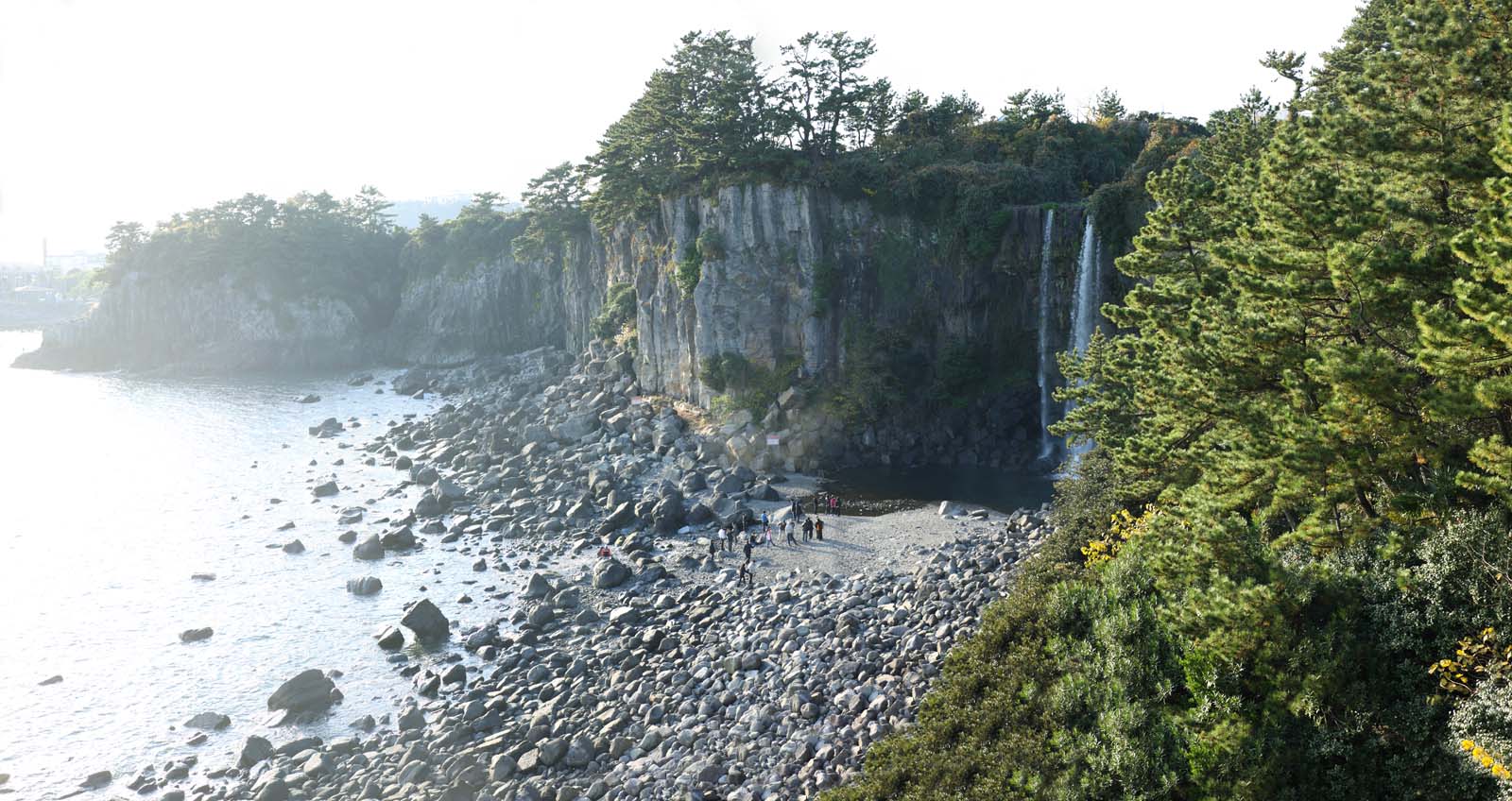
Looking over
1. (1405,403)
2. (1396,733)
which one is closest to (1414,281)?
(1405,403)

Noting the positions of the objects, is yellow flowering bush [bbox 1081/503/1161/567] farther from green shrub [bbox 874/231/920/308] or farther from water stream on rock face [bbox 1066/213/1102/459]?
green shrub [bbox 874/231/920/308]

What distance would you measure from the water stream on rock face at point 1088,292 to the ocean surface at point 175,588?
31315mm

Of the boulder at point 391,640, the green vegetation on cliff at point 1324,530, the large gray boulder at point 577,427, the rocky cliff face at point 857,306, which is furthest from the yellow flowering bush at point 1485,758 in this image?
the large gray boulder at point 577,427

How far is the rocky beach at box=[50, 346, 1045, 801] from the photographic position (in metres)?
21.4

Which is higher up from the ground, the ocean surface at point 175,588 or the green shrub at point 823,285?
the green shrub at point 823,285

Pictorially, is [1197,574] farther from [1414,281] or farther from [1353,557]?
[1414,281]

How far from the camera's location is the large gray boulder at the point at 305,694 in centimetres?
2680

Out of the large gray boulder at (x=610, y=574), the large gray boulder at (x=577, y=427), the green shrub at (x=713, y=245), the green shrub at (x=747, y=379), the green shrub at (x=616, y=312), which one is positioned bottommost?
the large gray boulder at (x=610, y=574)

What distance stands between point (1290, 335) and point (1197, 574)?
15.8 feet

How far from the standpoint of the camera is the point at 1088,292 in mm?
45125

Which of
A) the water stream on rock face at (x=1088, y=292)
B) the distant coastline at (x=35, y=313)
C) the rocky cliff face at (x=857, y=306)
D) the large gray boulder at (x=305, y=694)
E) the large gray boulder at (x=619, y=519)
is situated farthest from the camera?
A: the distant coastline at (x=35, y=313)

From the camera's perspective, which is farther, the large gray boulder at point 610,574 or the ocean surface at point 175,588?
the large gray boulder at point 610,574

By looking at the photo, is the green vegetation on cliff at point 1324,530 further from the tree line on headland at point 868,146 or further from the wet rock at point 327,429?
the wet rock at point 327,429

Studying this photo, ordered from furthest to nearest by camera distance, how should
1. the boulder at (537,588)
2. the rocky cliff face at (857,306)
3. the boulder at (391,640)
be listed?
the rocky cliff face at (857,306)
the boulder at (537,588)
the boulder at (391,640)
